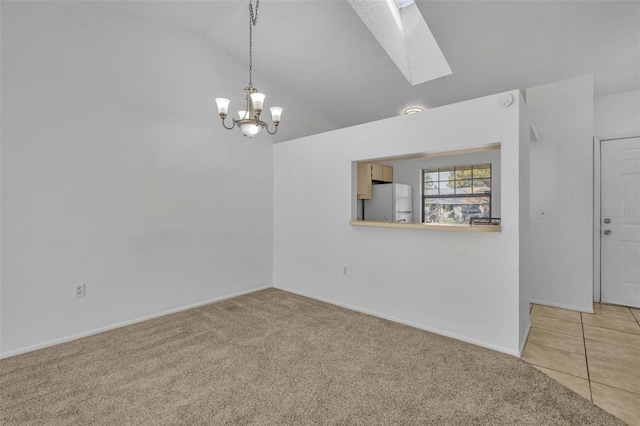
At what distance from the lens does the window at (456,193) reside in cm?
505

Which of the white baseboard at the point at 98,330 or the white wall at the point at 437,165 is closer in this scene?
the white baseboard at the point at 98,330

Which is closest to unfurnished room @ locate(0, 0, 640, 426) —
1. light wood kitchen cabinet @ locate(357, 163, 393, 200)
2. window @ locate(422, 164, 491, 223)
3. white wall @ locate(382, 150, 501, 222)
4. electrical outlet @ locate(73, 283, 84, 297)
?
electrical outlet @ locate(73, 283, 84, 297)

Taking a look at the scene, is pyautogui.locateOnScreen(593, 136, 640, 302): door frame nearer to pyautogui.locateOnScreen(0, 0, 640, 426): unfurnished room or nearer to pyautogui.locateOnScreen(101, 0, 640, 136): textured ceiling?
pyautogui.locateOnScreen(0, 0, 640, 426): unfurnished room

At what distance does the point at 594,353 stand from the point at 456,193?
314 cm

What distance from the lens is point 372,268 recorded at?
3.48m

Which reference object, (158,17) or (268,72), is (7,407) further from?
(268,72)

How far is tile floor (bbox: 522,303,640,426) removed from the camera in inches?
78.3

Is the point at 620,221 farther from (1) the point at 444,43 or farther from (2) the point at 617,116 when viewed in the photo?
(1) the point at 444,43

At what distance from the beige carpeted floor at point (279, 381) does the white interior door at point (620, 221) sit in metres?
2.57

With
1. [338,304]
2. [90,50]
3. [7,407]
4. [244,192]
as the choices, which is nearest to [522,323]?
[338,304]

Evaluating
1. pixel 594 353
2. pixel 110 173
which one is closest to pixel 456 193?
pixel 594 353

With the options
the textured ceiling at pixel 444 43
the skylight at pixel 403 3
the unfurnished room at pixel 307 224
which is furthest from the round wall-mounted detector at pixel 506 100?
the skylight at pixel 403 3

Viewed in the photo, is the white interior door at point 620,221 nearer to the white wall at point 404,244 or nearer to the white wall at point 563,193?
the white wall at point 563,193

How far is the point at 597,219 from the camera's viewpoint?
3844 mm
